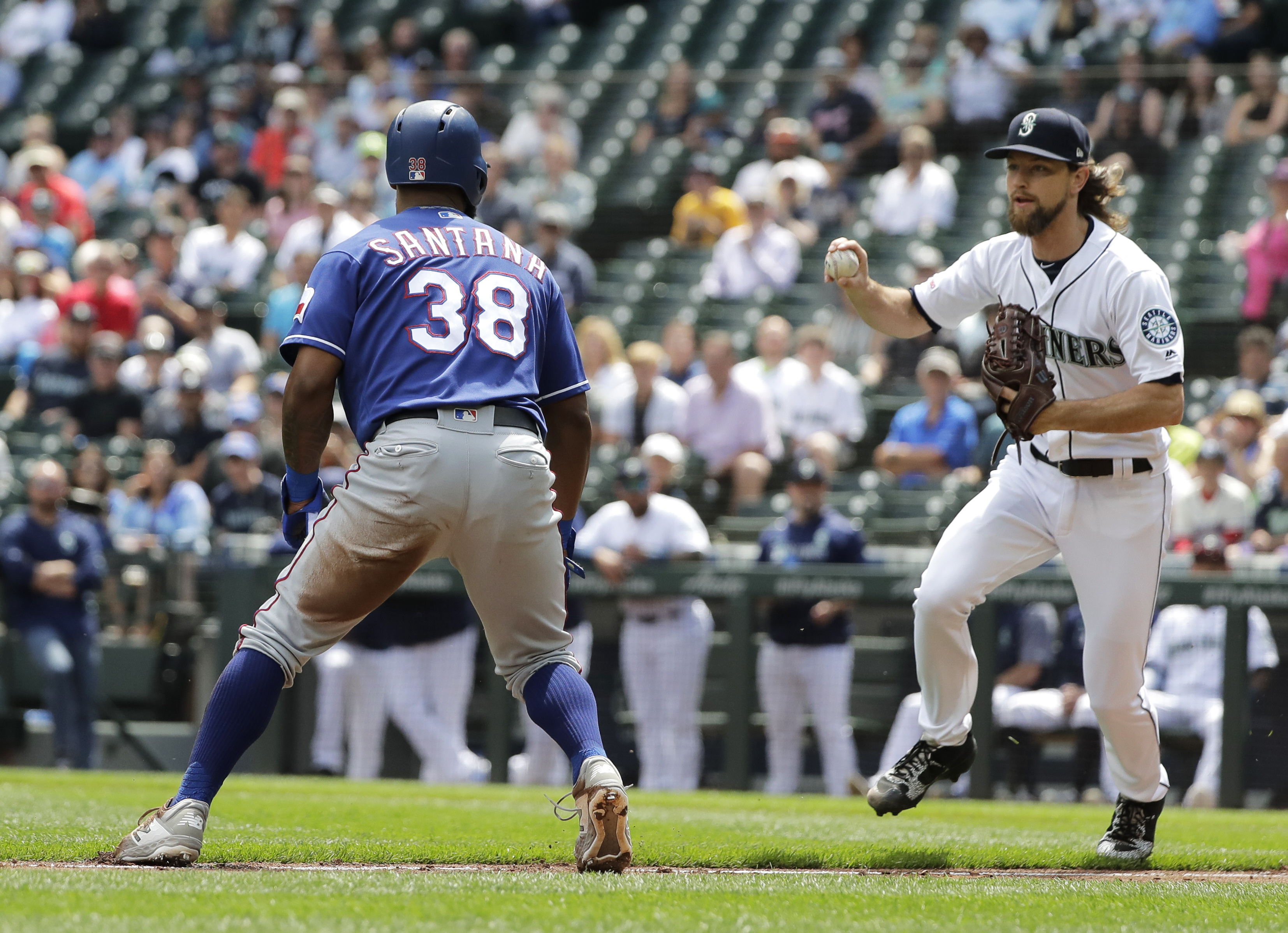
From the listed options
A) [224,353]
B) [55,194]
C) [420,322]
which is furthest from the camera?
[55,194]

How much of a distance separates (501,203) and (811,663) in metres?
5.78

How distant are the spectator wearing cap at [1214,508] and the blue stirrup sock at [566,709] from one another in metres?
5.53

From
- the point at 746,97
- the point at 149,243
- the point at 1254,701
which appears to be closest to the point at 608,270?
the point at 746,97

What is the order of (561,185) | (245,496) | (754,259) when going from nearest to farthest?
(245,496)
(754,259)
(561,185)

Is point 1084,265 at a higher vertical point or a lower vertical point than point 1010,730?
higher

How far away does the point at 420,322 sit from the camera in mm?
4176

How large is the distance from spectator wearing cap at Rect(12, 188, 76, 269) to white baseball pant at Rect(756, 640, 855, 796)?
8189mm

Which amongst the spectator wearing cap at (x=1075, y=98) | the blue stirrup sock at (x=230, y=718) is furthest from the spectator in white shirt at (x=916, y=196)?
the blue stirrup sock at (x=230, y=718)

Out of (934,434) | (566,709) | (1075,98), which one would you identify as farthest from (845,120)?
(566,709)

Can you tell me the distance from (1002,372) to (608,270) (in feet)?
31.1

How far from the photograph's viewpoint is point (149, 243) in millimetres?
14133

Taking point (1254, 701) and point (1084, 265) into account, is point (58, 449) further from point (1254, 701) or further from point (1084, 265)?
point (1084, 265)

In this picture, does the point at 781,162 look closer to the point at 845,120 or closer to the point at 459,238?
the point at 845,120

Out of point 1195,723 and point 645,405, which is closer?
point 1195,723
